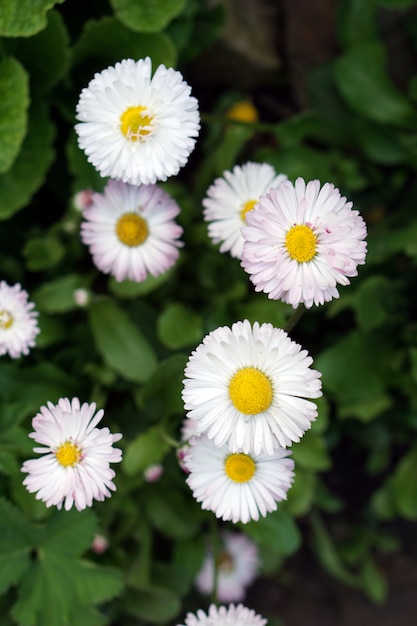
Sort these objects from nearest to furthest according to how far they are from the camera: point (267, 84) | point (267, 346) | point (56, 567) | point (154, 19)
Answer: point (267, 346), point (56, 567), point (154, 19), point (267, 84)

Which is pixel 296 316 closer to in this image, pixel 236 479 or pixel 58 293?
pixel 236 479

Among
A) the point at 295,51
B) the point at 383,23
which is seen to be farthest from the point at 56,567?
the point at 383,23

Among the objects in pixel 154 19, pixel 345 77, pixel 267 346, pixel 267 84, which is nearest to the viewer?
pixel 267 346

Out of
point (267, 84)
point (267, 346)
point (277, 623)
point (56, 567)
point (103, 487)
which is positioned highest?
point (267, 84)

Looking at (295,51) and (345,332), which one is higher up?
Answer: (295,51)

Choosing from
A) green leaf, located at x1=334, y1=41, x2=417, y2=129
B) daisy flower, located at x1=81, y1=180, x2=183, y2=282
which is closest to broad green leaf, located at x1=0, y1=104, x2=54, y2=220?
daisy flower, located at x1=81, y1=180, x2=183, y2=282

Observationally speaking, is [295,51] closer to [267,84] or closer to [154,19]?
[267,84]
